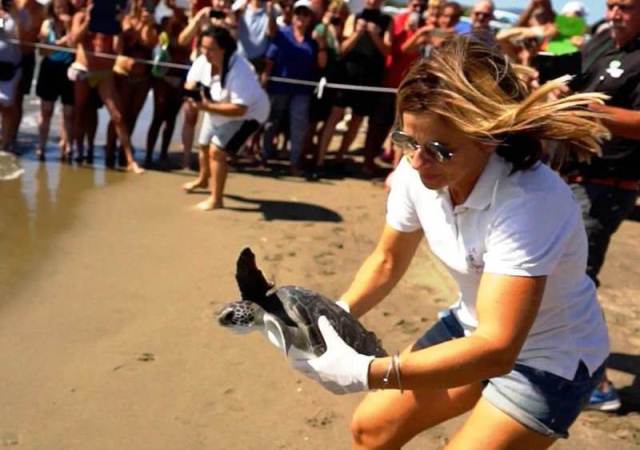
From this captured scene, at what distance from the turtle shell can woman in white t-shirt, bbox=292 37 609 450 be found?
3cm

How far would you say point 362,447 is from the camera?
2.45 m

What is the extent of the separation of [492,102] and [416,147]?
20 cm

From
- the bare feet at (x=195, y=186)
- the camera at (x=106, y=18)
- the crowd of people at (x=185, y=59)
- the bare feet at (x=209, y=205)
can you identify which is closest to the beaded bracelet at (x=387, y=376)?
the bare feet at (x=209, y=205)

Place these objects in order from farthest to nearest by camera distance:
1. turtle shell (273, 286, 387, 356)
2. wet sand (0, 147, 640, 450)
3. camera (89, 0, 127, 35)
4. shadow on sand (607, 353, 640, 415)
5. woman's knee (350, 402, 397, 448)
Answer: camera (89, 0, 127, 35) < shadow on sand (607, 353, 640, 415) < wet sand (0, 147, 640, 450) < woman's knee (350, 402, 397, 448) < turtle shell (273, 286, 387, 356)

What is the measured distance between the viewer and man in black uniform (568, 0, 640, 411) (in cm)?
333

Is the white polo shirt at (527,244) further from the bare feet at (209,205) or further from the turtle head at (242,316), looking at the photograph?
the bare feet at (209,205)

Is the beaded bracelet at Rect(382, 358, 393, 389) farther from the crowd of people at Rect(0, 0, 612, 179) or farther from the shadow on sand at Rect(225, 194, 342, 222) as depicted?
the crowd of people at Rect(0, 0, 612, 179)

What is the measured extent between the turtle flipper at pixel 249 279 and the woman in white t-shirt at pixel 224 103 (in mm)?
4502

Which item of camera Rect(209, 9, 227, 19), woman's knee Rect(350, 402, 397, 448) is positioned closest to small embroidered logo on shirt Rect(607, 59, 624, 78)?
woman's knee Rect(350, 402, 397, 448)

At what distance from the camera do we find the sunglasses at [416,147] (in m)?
1.89

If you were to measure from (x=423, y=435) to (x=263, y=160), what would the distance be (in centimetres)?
561

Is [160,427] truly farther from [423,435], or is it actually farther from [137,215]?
[137,215]

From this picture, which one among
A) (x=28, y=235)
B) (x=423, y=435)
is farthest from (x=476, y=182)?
(x=28, y=235)

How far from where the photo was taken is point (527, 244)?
6.17 feet
